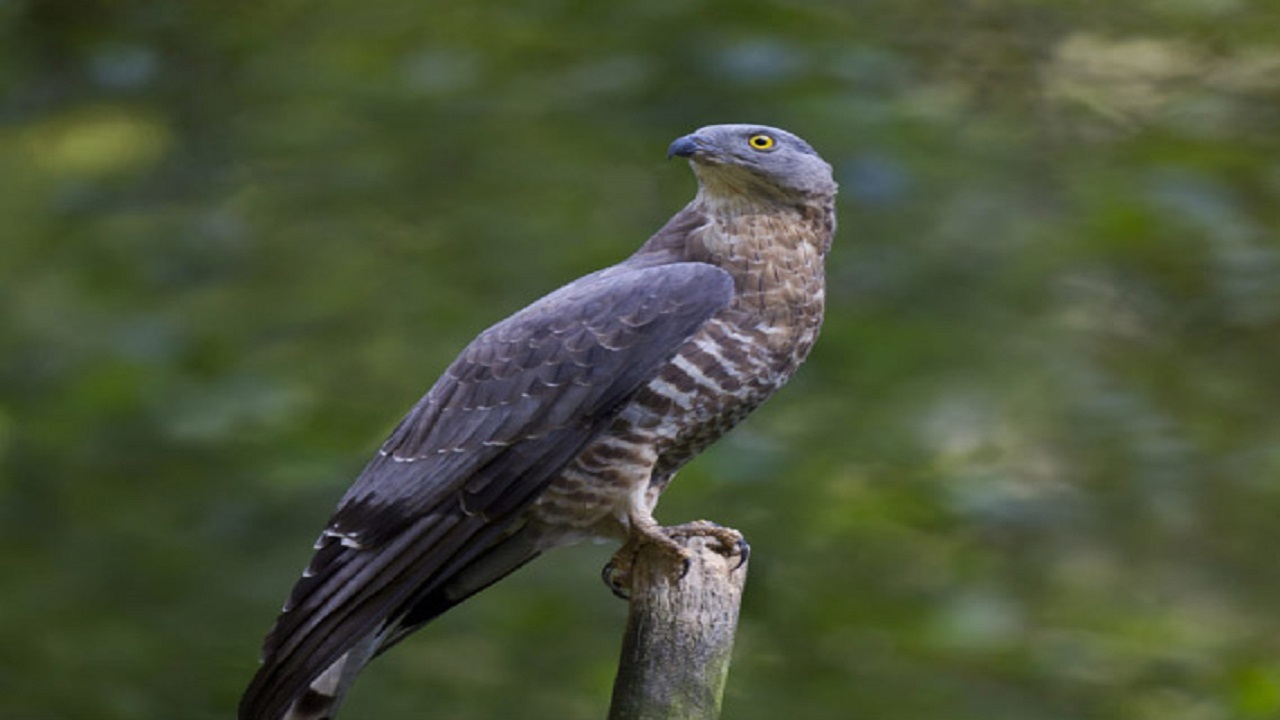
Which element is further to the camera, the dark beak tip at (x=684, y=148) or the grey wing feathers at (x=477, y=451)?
the dark beak tip at (x=684, y=148)

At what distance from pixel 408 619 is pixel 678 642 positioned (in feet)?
2.12

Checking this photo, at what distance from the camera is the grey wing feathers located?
3.23 meters

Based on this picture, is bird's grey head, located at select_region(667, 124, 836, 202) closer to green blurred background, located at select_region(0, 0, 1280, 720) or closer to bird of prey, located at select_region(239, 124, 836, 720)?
bird of prey, located at select_region(239, 124, 836, 720)

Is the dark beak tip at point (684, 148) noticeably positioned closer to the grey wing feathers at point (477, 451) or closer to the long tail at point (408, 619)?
the grey wing feathers at point (477, 451)

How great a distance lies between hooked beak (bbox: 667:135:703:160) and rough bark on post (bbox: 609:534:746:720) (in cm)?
78

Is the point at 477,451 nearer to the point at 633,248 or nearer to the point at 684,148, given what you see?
the point at 684,148

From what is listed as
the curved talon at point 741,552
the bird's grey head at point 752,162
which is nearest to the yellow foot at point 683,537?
the curved talon at point 741,552

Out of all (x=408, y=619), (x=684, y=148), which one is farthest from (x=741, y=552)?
(x=684, y=148)

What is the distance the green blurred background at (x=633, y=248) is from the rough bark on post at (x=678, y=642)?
137cm

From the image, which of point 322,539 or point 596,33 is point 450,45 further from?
point 322,539

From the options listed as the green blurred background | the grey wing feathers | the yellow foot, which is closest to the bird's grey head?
the grey wing feathers

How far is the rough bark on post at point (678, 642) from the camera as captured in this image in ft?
10.6

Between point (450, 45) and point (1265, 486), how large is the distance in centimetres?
277

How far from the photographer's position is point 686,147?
3559mm
